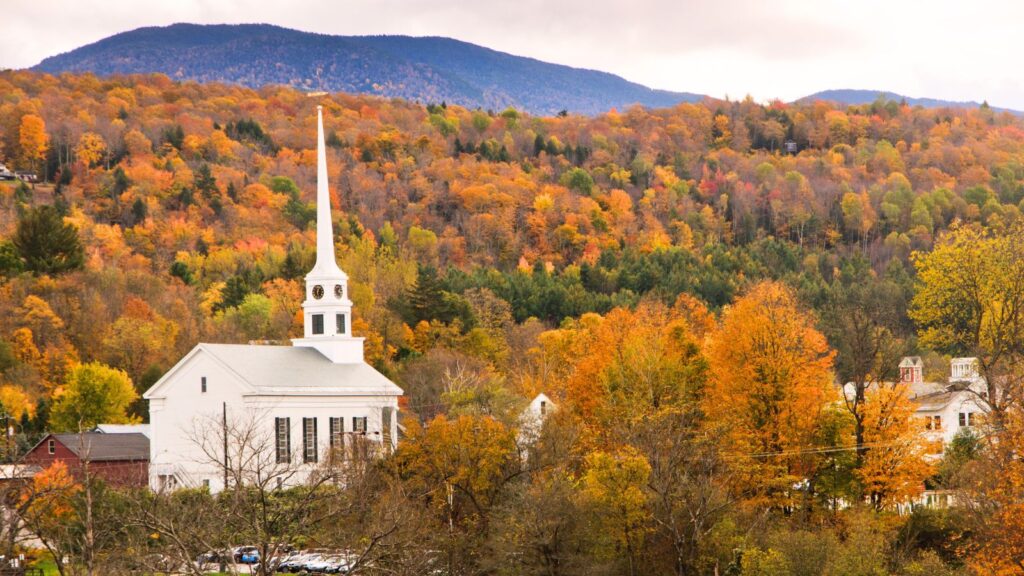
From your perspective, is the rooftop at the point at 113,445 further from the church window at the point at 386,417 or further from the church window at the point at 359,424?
the church window at the point at 386,417

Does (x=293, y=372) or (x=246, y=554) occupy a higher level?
(x=293, y=372)

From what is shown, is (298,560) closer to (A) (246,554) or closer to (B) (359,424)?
(A) (246,554)

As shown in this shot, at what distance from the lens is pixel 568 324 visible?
116 metres

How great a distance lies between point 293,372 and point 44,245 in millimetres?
35039

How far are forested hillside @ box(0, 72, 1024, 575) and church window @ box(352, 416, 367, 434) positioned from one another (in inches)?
147

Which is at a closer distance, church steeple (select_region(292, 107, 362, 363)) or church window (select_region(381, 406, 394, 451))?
church window (select_region(381, 406, 394, 451))

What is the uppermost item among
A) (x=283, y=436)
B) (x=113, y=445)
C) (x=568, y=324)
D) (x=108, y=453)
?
(x=283, y=436)

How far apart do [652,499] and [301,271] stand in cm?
6597

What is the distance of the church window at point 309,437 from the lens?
235 ft

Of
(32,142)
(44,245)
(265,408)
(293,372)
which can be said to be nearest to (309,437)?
(265,408)

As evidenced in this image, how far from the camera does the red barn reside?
70.9m

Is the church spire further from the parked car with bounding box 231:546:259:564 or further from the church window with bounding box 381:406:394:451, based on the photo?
the parked car with bounding box 231:546:259:564

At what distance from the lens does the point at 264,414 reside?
69.6 meters

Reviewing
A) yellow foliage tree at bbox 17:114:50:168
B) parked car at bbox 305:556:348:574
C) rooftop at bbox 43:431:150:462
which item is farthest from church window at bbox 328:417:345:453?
yellow foliage tree at bbox 17:114:50:168
